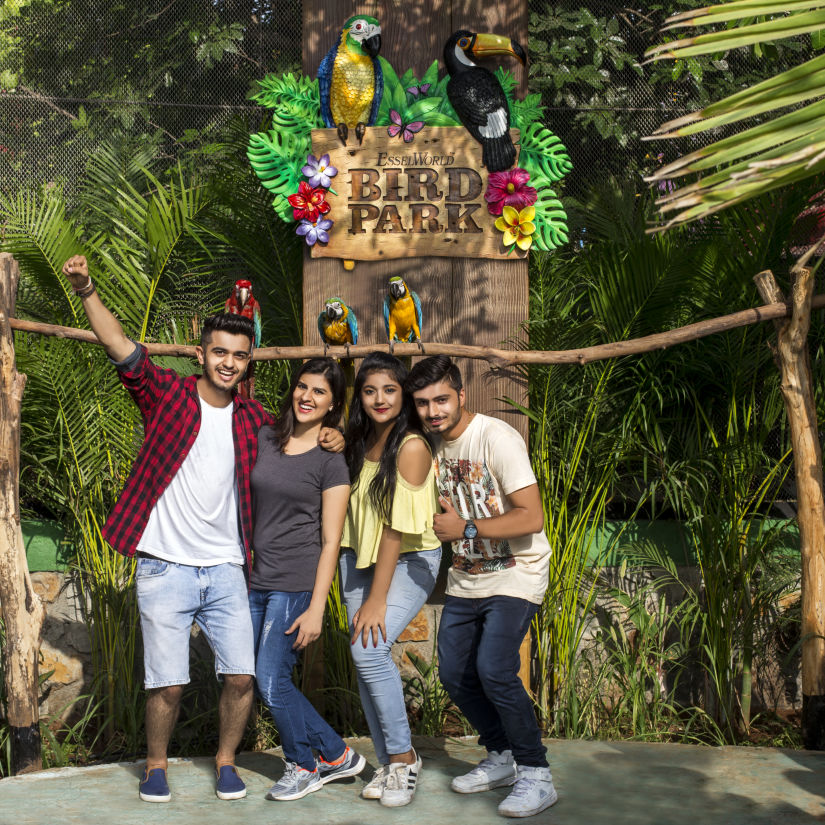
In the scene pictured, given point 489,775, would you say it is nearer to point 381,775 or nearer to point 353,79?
point 381,775

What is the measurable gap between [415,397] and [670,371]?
1.65 meters

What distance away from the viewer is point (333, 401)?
315cm

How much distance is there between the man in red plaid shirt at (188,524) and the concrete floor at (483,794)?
0.13m

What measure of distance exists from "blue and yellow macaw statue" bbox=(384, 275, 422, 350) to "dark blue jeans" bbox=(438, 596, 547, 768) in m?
1.12

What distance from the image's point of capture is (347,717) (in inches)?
159

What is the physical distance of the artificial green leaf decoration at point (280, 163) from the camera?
4.06 m

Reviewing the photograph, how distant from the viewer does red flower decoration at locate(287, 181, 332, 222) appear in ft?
13.3

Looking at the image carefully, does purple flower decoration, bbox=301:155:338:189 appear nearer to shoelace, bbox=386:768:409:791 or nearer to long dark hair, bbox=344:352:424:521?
long dark hair, bbox=344:352:424:521

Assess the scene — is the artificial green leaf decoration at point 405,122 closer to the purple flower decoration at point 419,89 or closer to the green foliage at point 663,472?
the purple flower decoration at point 419,89

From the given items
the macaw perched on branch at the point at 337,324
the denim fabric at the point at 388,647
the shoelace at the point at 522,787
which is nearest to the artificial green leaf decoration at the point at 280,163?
the macaw perched on branch at the point at 337,324

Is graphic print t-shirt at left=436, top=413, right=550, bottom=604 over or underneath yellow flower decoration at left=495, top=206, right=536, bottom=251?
underneath

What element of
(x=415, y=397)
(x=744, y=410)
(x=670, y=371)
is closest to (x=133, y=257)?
(x=415, y=397)

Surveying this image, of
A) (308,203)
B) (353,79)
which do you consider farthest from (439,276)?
(353,79)

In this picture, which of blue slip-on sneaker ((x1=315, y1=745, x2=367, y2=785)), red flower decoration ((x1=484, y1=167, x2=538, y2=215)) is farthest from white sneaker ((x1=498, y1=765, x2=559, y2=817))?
red flower decoration ((x1=484, y1=167, x2=538, y2=215))
